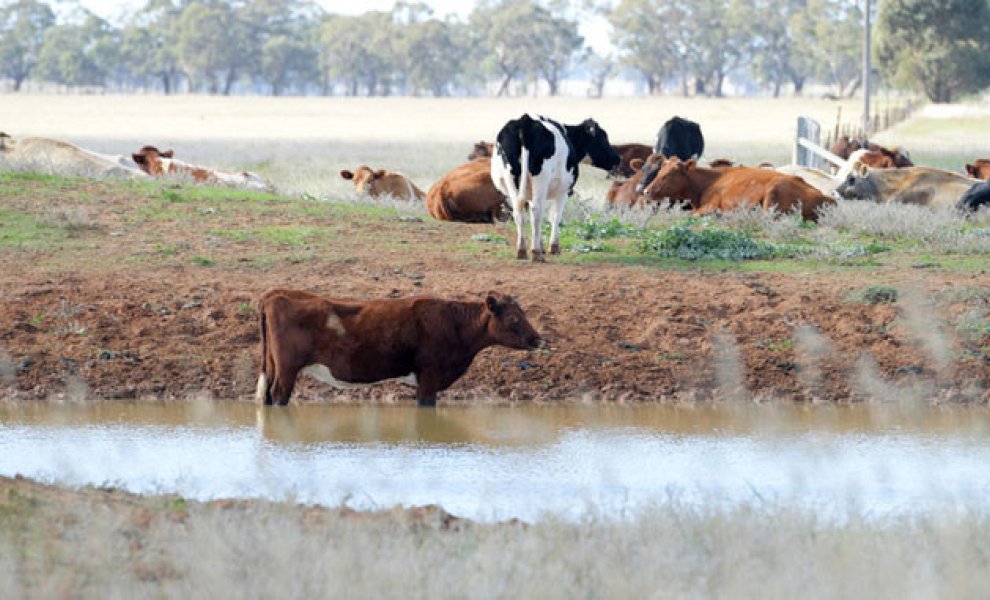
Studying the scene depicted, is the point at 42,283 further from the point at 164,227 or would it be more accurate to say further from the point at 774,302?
the point at 774,302

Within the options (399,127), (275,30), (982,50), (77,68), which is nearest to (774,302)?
(399,127)

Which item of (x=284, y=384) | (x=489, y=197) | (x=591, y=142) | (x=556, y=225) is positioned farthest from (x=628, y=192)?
(x=284, y=384)

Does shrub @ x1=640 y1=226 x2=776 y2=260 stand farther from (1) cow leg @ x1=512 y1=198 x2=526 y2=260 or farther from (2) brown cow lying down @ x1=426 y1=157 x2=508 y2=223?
(2) brown cow lying down @ x1=426 y1=157 x2=508 y2=223

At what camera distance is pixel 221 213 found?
53.6 ft

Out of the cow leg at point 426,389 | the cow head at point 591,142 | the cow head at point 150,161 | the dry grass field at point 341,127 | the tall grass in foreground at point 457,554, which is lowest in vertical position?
the cow leg at point 426,389

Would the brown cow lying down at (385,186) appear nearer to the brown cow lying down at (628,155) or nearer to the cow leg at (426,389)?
the brown cow lying down at (628,155)

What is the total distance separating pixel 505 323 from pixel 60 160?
12.6 metres

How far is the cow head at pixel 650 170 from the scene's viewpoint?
62.3 ft

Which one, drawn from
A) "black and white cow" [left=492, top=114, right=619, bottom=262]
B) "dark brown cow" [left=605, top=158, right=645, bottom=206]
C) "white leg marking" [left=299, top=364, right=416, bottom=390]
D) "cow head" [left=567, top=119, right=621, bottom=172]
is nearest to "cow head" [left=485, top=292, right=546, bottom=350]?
"white leg marking" [left=299, top=364, right=416, bottom=390]

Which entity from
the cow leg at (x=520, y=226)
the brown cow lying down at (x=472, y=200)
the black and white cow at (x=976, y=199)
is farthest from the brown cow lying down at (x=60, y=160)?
the black and white cow at (x=976, y=199)

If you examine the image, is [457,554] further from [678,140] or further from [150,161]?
[678,140]

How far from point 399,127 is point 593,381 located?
54.9 metres

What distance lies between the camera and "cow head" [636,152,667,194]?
1898 centimetres

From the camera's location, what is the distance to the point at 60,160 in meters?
21.3
